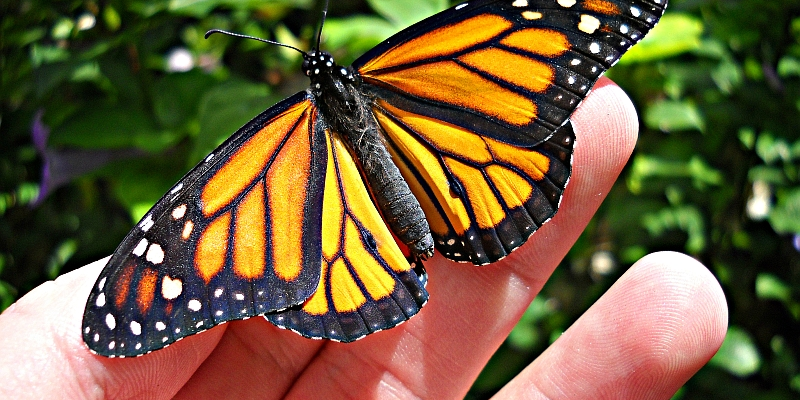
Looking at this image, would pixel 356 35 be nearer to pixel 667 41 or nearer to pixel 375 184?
pixel 375 184

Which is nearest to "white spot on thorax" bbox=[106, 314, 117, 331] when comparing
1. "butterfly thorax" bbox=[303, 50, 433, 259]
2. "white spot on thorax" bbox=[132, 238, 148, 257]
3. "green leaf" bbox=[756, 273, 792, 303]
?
"white spot on thorax" bbox=[132, 238, 148, 257]

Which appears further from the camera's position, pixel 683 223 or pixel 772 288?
pixel 683 223

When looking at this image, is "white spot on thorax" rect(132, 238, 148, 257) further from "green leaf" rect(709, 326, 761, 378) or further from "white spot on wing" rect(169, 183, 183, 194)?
"green leaf" rect(709, 326, 761, 378)

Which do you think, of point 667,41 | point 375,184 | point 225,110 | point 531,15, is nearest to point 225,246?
point 375,184

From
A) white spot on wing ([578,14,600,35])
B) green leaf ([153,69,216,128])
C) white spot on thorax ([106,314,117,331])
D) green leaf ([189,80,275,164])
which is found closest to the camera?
white spot on thorax ([106,314,117,331])

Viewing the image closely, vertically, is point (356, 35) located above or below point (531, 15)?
below

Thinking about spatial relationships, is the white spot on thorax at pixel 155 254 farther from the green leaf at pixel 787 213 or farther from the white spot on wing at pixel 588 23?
the green leaf at pixel 787 213
